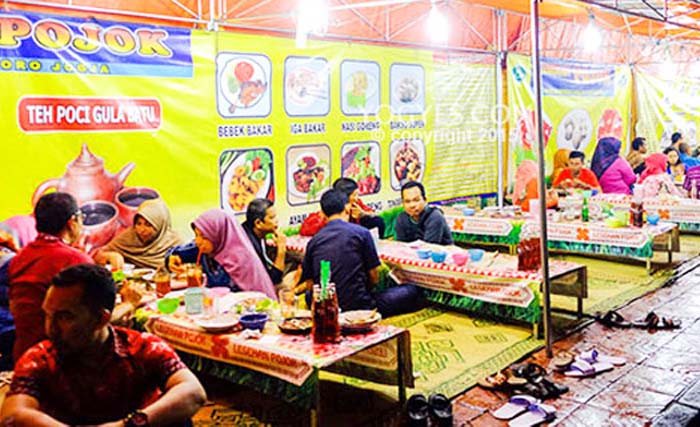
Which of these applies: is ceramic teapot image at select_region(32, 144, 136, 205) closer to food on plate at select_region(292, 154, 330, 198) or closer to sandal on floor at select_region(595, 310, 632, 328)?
food on plate at select_region(292, 154, 330, 198)

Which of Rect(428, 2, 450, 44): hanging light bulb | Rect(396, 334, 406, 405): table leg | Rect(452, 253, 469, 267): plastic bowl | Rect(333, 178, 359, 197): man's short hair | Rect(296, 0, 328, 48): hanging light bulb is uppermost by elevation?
Rect(428, 2, 450, 44): hanging light bulb

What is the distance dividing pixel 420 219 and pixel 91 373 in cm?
486

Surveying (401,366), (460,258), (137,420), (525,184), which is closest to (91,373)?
(137,420)

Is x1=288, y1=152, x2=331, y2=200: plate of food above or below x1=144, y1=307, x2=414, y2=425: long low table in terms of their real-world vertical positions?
above

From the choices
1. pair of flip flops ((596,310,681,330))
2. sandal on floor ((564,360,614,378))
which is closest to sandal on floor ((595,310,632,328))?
pair of flip flops ((596,310,681,330))

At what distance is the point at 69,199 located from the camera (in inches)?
144

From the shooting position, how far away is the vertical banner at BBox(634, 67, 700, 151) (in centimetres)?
1377

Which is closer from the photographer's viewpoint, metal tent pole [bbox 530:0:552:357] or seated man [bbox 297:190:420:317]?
metal tent pole [bbox 530:0:552:357]

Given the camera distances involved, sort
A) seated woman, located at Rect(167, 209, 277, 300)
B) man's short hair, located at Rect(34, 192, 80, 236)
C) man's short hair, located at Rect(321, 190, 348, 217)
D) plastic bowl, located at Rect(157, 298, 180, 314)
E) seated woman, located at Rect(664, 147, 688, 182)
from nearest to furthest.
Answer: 1. man's short hair, located at Rect(34, 192, 80, 236)
2. plastic bowl, located at Rect(157, 298, 180, 314)
3. seated woman, located at Rect(167, 209, 277, 300)
4. man's short hair, located at Rect(321, 190, 348, 217)
5. seated woman, located at Rect(664, 147, 688, 182)

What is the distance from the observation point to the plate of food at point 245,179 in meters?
6.85

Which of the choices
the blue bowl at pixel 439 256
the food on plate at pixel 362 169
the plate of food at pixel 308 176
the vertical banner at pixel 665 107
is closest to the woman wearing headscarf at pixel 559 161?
the vertical banner at pixel 665 107

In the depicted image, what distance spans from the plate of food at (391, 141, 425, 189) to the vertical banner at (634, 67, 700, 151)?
6.75 meters

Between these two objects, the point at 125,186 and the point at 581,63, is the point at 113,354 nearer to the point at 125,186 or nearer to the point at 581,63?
the point at 125,186

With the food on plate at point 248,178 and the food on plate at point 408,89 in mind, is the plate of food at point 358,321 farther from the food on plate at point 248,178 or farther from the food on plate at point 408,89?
the food on plate at point 408,89
